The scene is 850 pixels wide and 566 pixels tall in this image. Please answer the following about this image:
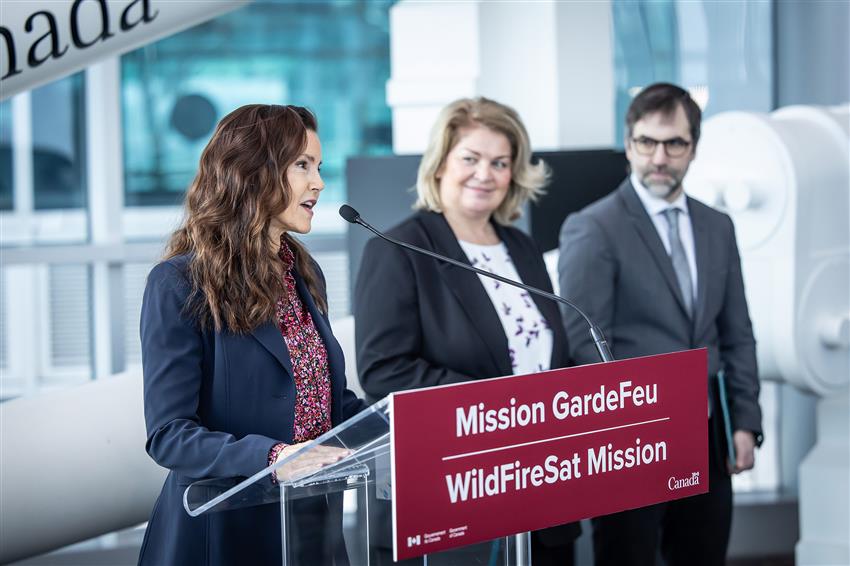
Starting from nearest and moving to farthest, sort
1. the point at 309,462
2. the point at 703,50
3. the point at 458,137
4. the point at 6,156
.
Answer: the point at 309,462 → the point at 458,137 → the point at 6,156 → the point at 703,50

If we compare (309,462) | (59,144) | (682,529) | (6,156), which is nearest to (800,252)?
(682,529)

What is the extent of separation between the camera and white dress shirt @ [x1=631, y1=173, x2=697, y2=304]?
8.18 feet

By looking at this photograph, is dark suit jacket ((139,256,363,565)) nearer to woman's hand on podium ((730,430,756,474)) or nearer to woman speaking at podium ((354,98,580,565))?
woman speaking at podium ((354,98,580,565))

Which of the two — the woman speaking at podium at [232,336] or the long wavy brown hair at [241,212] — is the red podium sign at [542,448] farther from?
the long wavy brown hair at [241,212]

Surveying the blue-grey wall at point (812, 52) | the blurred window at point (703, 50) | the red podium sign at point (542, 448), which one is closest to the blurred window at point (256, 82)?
the blurred window at point (703, 50)

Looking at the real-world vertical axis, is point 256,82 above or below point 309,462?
above

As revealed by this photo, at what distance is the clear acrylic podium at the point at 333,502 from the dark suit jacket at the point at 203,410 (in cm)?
11

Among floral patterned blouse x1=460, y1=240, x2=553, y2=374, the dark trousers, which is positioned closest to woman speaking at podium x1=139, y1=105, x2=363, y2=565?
floral patterned blouse x1=460, y1=240, x2=553, y2=374

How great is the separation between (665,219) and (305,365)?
50.1 inches

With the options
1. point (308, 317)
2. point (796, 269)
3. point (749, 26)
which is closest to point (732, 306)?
point (796, 269)

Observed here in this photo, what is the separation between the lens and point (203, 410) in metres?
1.50

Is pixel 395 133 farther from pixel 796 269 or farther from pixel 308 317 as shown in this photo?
pixel 308 317

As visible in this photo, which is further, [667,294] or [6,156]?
[6,156]

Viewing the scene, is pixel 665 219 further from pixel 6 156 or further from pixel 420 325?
pixel 6 156
